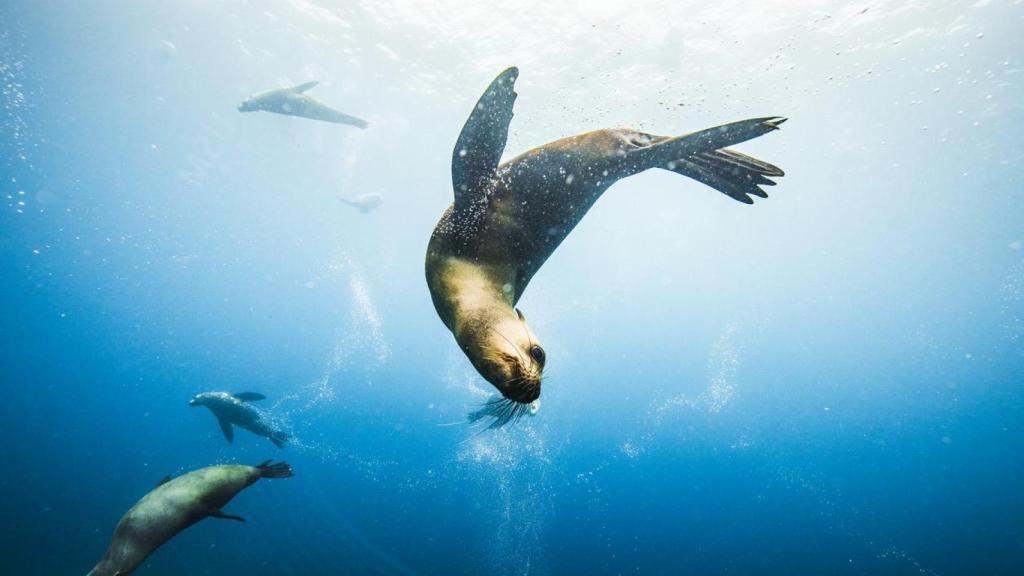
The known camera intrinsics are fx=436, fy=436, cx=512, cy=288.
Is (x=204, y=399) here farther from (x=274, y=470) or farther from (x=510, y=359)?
(x=510, y=359)

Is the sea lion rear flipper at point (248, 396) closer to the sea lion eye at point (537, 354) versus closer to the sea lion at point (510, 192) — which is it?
the sea lion at point (510, 192)

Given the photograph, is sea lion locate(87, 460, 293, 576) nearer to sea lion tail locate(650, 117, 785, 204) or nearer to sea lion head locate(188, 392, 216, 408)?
sea lion tail locate(650, 117, 785, 204)

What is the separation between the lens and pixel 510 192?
2225 mm

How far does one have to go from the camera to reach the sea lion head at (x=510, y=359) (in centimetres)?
107

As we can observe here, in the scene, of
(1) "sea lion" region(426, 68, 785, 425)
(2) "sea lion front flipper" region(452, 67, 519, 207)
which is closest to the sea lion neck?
(1) "sea lion" region(426, 68, 785, 425)

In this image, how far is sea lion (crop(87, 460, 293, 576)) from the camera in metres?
4.06

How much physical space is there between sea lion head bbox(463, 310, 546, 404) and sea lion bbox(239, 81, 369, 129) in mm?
12242

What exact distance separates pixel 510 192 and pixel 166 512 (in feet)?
15.8

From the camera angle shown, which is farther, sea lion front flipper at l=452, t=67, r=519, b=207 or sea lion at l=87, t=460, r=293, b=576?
sea lion at l=87, t=460, r=293, b=576

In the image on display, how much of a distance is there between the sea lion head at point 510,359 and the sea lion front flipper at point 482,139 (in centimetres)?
103

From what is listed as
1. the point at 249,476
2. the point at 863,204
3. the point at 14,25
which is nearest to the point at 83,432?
the point at 14,25

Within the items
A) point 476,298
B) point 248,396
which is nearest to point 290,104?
point 248,396

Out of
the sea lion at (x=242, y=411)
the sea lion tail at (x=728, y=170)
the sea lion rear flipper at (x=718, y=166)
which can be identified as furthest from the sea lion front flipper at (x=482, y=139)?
the sea lion at (x=242, y=411)

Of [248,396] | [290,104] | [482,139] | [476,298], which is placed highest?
[482,139]
